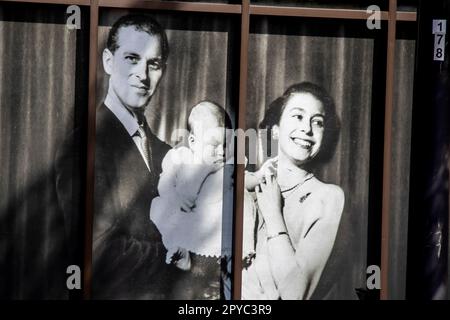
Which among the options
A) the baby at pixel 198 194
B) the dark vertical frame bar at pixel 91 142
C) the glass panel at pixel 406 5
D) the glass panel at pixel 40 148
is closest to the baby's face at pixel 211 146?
the baby at pixel 198 194

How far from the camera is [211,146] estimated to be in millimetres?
6656

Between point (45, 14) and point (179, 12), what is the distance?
1099mm

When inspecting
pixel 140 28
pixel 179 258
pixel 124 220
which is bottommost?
pixel 179 258

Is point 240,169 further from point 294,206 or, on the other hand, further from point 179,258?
point 179,258

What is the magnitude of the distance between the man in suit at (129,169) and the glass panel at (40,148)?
0.19 meters

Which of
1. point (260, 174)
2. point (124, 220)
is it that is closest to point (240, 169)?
point (260, 174)

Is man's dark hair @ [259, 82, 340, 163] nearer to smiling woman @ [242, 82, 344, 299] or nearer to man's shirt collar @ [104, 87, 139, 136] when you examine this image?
smiling woman @ [242, 82, 344, 299]

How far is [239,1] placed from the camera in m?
6.58

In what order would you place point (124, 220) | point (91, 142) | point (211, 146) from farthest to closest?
point (211, 146) < point (124, 220) < point (91, 142)

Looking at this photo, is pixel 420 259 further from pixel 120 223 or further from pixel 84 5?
pixel 84 5

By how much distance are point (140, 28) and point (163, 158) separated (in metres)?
1.10

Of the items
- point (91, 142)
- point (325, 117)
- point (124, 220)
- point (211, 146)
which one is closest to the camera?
point (91, 142)

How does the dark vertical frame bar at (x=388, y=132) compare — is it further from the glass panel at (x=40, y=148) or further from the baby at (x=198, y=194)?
the glass panel at (x=40, y=148)
